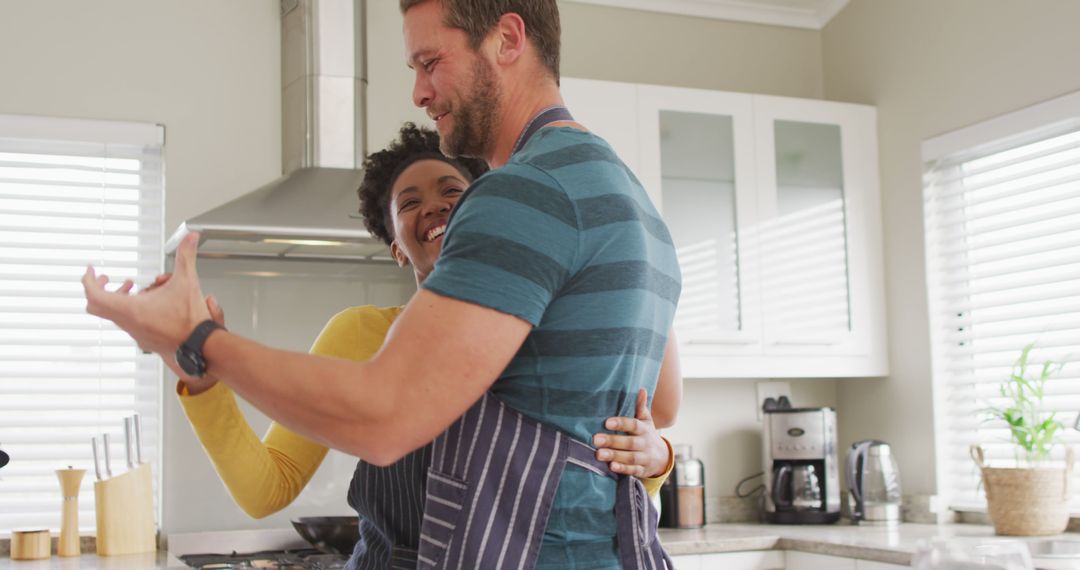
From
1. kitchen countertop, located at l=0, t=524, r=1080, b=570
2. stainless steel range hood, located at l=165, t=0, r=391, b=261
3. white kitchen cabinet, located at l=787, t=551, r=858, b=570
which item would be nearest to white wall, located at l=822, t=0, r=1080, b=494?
kitchen countertop, located at l=0, t=524, r=1080, b=570

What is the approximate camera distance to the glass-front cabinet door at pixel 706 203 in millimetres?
3604

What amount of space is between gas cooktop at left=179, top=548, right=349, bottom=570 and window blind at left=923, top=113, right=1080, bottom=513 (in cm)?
192

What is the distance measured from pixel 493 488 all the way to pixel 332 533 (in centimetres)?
209

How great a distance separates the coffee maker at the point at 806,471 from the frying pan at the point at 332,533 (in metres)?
1.42

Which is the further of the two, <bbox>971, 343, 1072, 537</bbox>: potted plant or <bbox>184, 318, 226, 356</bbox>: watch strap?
<bbox>971, 343, 1072, 537</bbox>: potted plant

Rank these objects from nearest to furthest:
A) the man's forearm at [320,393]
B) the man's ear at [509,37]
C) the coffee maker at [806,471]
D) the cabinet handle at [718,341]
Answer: the man's forearm at [320,393], the man's ear at [509,37], the cabinet handle at [718,341], the coffee maker at [806,471]

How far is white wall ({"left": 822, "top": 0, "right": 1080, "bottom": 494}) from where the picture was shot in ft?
10.9

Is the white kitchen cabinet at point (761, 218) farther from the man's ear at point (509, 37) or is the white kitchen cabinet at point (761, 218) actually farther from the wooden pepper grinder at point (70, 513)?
the man's ear at point (509, 37)

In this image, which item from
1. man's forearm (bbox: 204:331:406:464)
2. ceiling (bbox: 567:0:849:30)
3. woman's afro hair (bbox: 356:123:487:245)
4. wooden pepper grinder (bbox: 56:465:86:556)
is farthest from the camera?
ceiling (bbox: 567:0:849:30)

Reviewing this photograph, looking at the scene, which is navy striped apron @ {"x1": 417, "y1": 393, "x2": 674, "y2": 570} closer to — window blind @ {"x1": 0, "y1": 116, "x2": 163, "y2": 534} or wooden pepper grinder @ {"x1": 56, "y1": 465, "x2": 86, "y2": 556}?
wooden pepper grinder @ {"x1": 56, "y1": 465, "x2": 86, "y2": 556}

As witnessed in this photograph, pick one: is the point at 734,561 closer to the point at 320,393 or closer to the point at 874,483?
the point at 874,483

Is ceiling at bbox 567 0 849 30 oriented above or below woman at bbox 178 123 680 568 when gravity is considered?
above

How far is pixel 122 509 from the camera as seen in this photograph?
308 centimetres

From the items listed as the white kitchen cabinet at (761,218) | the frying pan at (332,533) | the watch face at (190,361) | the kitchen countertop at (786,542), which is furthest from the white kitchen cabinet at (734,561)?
the watch face at (190,361)
